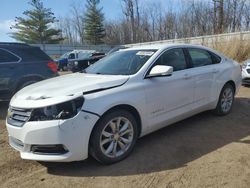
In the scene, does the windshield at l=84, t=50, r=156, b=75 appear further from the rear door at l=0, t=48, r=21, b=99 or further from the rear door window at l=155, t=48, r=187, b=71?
the rear door at l=0, t=48, r=21, b=99

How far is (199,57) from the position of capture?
18.1 ft

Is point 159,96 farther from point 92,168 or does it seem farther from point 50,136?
point 50,136

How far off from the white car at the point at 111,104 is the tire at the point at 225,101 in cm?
46

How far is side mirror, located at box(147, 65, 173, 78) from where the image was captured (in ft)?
14.0

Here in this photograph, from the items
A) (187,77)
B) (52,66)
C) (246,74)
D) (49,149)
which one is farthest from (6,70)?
(246,74)

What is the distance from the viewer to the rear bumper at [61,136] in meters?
3.46

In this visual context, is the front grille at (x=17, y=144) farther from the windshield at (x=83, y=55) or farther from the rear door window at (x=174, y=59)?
the windshield at (x=83, y=55)

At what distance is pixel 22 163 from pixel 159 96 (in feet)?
7.15

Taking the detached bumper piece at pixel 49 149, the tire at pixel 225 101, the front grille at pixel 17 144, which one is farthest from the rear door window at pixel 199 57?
the front grille at pixel 17 144

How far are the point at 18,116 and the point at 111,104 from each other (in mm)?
1199

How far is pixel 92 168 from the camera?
3.84m

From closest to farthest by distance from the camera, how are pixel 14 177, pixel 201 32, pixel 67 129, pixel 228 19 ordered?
pixel 67 129
pixel 14 177
pixel 228 19
pixel 201 32

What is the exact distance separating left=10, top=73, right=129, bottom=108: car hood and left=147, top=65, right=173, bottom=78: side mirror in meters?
0.42

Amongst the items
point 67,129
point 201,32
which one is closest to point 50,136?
point 67,129
